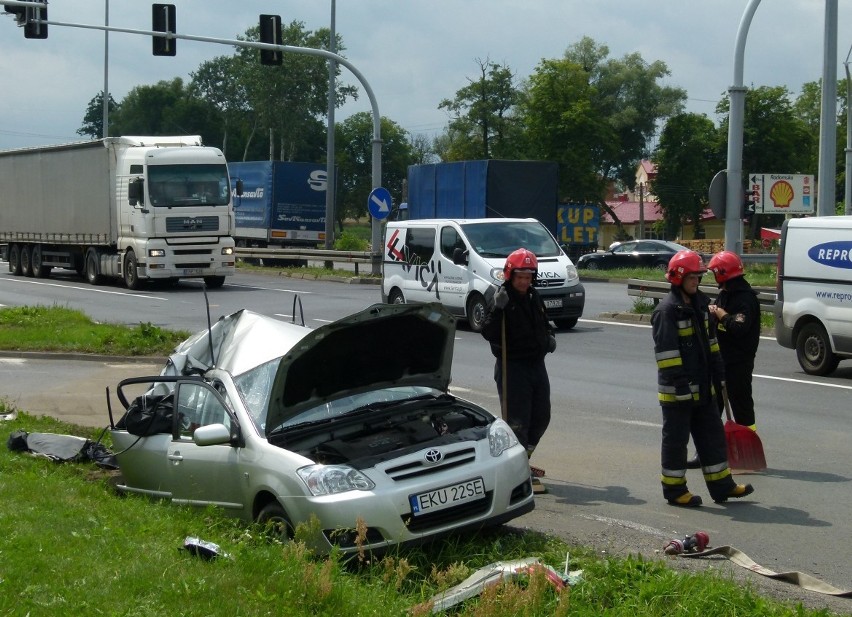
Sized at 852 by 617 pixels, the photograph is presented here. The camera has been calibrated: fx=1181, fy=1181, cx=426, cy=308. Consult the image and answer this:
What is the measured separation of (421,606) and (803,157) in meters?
78.2

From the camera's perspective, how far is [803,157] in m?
78.7

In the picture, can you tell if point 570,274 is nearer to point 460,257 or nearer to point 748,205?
point 460,257

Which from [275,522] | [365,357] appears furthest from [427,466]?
[365,357]

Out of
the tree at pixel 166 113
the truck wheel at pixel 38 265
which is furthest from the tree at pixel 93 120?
the truck wheel at pixel 38 265

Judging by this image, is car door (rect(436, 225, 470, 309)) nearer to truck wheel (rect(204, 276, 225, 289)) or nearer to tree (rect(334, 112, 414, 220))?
truck wheel (rect(204, 276, 225, 289))

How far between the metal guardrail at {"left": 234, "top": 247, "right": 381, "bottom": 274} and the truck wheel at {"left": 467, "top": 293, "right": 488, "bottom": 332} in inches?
541

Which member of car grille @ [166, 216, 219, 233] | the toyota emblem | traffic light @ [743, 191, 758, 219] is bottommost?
the toyota emblem

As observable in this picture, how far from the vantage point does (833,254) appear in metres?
14.4

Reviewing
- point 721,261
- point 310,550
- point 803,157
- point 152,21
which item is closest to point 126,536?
point 310,550

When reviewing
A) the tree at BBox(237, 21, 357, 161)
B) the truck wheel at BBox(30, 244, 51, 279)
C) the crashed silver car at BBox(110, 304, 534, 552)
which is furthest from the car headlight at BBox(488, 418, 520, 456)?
the tree at BBox(237, 21, 357, 161)

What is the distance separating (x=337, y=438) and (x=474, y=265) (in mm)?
12825

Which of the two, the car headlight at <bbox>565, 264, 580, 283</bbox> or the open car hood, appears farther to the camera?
the car headlight at <bbox>565, 264, 580, 283</bbox>

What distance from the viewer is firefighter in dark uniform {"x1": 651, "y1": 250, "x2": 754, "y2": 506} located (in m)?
8.09

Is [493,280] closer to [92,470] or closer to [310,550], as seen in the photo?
[92,470]
